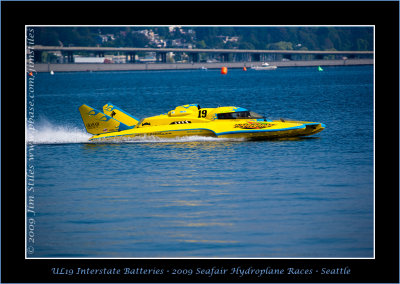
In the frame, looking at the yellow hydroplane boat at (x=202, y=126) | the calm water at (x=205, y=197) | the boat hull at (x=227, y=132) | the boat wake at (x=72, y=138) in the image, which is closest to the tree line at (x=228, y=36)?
the boat wake at (x=72, y=138)

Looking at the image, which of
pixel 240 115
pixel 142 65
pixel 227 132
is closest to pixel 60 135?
pixel 227 132

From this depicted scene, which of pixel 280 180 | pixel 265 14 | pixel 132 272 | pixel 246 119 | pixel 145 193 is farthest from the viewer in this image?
pixel 246 119

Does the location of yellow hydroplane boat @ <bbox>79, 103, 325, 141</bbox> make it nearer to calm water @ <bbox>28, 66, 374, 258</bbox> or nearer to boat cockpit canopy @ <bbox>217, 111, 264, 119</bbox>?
boat cockpit canopy @ <bbox>217, 111, 264, 119</bbox>

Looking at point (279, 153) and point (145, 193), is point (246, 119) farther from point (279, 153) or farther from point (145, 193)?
point (145, 193)

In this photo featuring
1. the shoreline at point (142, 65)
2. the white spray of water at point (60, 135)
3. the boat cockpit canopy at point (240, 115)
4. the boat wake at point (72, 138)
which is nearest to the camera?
the boat cockpit canopy at point (240, 115)

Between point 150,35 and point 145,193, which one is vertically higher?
point 150,35

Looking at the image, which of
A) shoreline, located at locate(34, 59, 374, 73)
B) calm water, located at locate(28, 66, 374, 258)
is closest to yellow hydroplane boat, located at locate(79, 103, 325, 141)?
calm water, located at locate(28, 66, 374, 258)

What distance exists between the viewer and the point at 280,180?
2512 cm

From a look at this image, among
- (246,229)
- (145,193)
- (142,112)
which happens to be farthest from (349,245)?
(142,112)

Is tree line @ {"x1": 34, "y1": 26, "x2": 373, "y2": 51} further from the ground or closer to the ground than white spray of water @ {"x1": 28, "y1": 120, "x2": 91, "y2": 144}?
further from the ground

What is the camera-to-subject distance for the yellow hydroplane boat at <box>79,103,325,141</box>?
34719mm

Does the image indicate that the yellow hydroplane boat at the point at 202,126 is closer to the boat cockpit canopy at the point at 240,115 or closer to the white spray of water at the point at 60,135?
the boat cockpit canopy at the point at 240,115

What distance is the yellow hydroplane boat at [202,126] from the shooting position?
114 ft

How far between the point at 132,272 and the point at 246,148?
1863 cm
